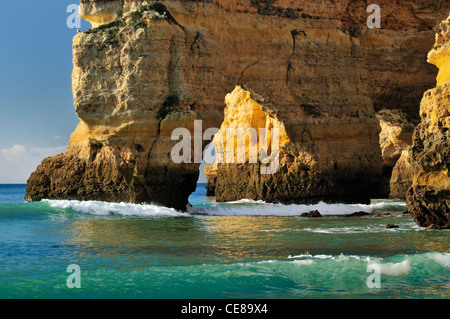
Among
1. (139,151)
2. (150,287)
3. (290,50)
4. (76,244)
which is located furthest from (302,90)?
(150,287)

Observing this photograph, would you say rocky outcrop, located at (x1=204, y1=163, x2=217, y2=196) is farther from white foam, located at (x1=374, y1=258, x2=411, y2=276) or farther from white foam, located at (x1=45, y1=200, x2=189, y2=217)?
white foam, located at (x1=374, y1=258, x2=411, y2=276)

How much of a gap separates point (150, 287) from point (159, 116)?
1281 centimetres

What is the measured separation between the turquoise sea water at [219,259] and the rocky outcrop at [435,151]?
55 cm

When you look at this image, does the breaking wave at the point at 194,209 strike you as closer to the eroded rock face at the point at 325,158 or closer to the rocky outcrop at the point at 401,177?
the eroded rock face at the point at 325,158

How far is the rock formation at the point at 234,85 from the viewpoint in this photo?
20.1m

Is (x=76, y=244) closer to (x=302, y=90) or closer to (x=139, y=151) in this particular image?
(x=139, y=151)

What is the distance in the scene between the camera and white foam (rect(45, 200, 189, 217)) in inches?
758

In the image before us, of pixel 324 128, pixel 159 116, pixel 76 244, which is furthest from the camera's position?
pixel 324 128

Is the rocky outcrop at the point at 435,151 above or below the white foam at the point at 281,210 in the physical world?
above

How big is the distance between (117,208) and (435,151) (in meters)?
11.1

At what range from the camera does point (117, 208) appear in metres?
19.5

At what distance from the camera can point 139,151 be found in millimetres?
20188

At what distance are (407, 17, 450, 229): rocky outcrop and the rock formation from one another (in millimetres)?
9348

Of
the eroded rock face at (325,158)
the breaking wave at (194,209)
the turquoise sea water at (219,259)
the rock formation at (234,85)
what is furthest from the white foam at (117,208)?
the eroded rock face at (325,158)
